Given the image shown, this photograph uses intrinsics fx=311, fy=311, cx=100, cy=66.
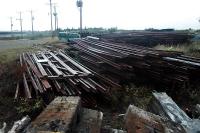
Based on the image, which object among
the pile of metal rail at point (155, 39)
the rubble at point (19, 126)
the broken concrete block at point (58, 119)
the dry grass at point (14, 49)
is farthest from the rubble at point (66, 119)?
the pile of metal rail at point (155, 39)

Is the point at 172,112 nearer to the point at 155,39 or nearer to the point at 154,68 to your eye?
the point at 154,68

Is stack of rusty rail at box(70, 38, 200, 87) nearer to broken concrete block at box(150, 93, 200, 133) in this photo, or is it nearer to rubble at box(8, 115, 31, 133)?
broken concrete block at box(150, 93, 200, 133)

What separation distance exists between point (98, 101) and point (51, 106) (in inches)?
111

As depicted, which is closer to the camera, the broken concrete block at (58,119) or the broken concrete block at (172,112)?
the broken concrete block at (58,119)

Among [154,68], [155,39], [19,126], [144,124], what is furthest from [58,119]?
[155,39]

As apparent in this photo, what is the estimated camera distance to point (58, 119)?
13.8 ft

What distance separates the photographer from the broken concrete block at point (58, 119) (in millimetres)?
3975

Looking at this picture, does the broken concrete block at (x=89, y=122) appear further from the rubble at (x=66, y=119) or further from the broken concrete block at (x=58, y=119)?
the broken concrete block at (x=58, y=119)

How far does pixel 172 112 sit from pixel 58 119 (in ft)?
7.18

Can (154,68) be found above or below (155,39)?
below

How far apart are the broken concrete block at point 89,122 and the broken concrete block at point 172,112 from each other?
1.25 meters

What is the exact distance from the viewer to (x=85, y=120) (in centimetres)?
482

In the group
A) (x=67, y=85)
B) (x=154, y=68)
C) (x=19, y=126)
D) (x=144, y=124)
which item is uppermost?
(x=154, y=68)

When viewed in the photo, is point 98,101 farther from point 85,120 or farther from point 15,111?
point 85,120
